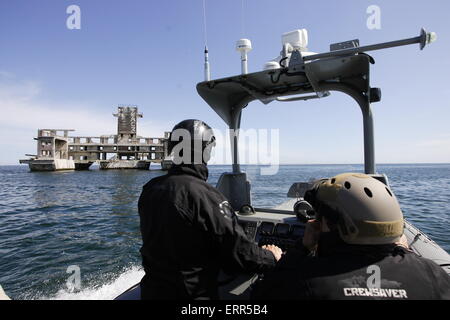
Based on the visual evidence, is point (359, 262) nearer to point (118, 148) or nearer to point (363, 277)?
point (363, 277)

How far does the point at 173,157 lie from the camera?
1.80 metres

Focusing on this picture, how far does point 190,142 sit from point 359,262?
50.7 inches

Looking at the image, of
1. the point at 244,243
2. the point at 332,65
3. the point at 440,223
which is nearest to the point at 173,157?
the point at 244,243

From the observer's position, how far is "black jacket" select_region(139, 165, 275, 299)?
4.99ft

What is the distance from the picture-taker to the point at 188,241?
4.99ft

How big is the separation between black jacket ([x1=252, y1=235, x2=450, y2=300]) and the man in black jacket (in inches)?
16.2

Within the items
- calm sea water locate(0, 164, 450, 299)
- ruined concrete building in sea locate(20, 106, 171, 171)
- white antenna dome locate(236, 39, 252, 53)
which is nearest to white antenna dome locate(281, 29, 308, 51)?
white antenna dome locate(236, 39, 252, 53)

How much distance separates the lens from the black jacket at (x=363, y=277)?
1.09 m

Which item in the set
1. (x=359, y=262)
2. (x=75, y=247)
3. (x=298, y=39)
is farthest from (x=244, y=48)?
(x=75, y=247)

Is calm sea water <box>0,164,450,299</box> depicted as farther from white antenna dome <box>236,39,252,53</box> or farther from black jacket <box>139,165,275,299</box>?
black jacket <box>139,165,275,299</box>

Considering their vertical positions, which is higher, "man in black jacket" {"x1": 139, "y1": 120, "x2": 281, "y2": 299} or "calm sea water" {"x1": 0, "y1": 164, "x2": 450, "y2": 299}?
"man in black jacket" {"x1": 139, "y1": 120, "x2": 281, "y2": 299}

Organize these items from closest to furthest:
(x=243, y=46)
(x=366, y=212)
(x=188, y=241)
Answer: (x=366, y=212)
(x=188, y=241)
(x=243, y=46)
